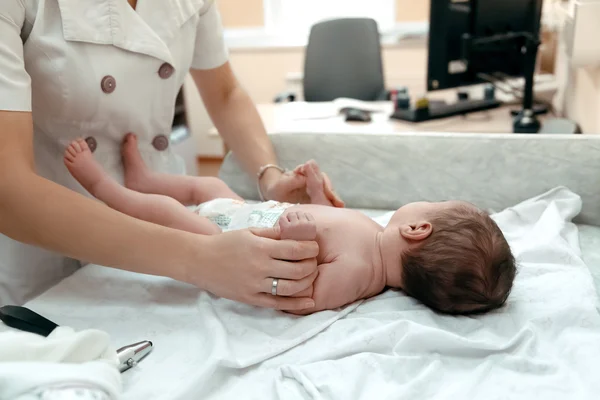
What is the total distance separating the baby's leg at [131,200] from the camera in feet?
3.84

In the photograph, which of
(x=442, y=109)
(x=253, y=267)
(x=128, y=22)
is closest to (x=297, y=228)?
(x=253, y=267)

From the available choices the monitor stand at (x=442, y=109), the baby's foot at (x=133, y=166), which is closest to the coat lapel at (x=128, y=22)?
the baby's foot at (x=133, y=166)

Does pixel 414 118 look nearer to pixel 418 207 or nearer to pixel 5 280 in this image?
pixel 418 207

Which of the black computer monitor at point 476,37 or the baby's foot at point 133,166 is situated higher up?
the black computer monitor at point 476,37

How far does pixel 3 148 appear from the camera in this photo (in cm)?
88

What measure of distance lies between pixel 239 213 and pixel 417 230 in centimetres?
41

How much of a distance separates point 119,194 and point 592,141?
1144 mm

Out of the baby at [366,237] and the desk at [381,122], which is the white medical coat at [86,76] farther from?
the desk at [381,122]

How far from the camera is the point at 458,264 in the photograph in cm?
102

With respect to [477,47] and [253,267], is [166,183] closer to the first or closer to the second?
[253,267]

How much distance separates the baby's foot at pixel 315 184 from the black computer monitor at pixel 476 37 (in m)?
1.21

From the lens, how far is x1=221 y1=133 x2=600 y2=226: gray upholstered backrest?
142cm

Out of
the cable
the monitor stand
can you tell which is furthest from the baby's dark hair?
the cable

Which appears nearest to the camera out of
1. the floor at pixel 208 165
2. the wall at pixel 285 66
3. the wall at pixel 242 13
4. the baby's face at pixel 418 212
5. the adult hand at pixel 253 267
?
the adult hand at pixel 253 267
